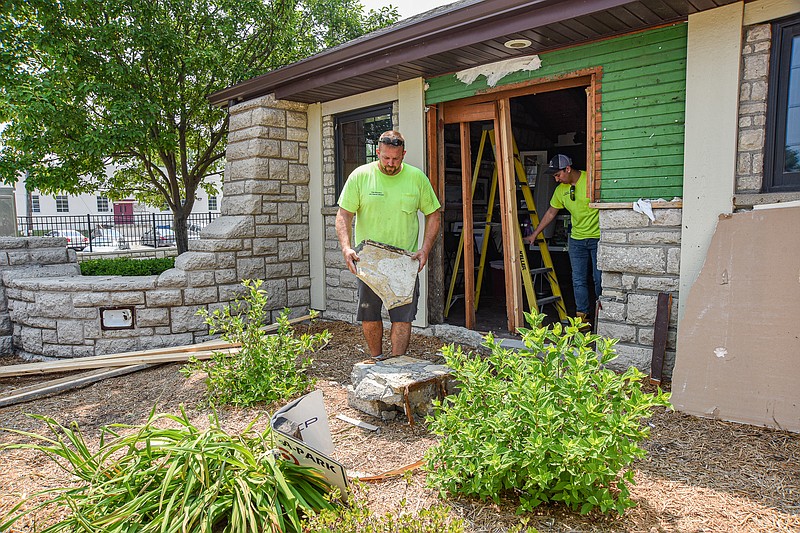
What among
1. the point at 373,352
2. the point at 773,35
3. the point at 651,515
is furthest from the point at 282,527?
the point at 773,35

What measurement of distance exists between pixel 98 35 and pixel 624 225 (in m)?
7.98

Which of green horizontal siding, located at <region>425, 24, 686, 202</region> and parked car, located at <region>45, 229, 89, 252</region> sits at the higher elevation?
green horizontal siding, located at <region>425, 24, 686, 202</region>

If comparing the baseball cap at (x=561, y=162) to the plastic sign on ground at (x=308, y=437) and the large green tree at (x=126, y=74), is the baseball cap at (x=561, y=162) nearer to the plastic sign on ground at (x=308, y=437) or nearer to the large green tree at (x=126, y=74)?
the plastic sign on ground at (x=308, y=437)

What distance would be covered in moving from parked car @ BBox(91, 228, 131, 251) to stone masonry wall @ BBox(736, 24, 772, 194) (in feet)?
51.1

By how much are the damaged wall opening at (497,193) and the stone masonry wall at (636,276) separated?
48.7 inches

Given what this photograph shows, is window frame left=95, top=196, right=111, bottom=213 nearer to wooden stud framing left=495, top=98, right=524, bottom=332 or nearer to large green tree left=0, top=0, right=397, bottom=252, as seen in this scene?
large green tree left=0, top=0, right=397, bottom=252

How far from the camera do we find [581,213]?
5.74 m

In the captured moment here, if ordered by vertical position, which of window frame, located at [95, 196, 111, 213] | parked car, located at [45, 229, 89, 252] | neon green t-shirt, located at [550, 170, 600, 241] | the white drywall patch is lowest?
parked car, located at [45, 229, 89, 252]

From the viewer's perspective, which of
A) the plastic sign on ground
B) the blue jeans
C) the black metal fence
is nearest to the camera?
the plastic sign on ground

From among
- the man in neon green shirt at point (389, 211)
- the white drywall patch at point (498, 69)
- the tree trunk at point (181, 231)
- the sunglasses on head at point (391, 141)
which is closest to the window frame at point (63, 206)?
the tree trunk at point (181, 231)

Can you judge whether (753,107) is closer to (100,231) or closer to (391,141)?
(391,141)

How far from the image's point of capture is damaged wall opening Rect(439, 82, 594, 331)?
→ 6.73 meters

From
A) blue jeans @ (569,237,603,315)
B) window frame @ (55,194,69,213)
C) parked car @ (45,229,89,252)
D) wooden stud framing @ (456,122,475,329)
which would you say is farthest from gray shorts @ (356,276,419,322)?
window frame @ (55,194,69,213)

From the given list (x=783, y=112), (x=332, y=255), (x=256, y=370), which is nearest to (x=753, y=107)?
(x=783, y=112)
